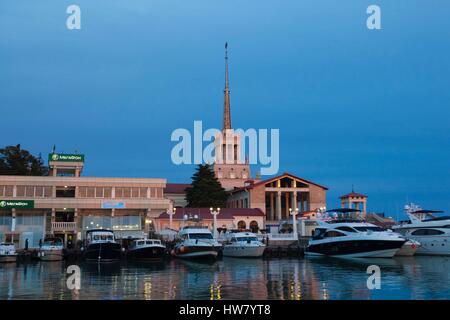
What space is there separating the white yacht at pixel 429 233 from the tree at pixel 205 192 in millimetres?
35397

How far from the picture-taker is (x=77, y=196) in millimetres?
62219

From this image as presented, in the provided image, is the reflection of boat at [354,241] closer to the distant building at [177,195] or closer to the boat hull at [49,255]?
the boat hull at [49,255]

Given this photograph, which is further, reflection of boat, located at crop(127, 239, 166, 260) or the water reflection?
reflection of boat, located at crop(127, 239, 166, 260)

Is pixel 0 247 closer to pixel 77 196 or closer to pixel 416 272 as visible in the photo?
pixel 77 196

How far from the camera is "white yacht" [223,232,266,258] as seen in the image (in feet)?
171

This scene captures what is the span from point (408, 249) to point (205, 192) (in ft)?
139

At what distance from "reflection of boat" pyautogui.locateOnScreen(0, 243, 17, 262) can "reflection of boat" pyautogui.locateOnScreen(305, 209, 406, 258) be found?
3073 centimetres

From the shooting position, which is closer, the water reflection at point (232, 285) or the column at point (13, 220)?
the water reflection at point (232, 285)

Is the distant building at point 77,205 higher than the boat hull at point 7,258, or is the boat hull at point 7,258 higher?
the distant building at point 77,205

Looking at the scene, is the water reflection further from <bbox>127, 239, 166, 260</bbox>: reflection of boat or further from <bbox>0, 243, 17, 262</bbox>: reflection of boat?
<bbox>0, 243, 17, 262</bbox>: reflection of boat

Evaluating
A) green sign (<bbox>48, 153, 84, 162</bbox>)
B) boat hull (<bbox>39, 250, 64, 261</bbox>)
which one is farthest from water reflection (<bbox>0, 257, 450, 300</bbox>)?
green sign (<bbox>48, 153, 84, 162</bbox>)

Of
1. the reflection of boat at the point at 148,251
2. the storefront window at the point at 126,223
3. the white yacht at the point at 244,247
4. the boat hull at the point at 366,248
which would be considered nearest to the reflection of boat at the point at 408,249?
the boat hull at the point at 366,248

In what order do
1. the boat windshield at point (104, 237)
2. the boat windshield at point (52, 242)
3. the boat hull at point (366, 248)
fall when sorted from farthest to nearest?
the boat windshield at point (104, 237) → the boat windshield at point (52, 242) → the boat hull at point (366, 248)

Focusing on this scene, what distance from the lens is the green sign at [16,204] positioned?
57969mm
